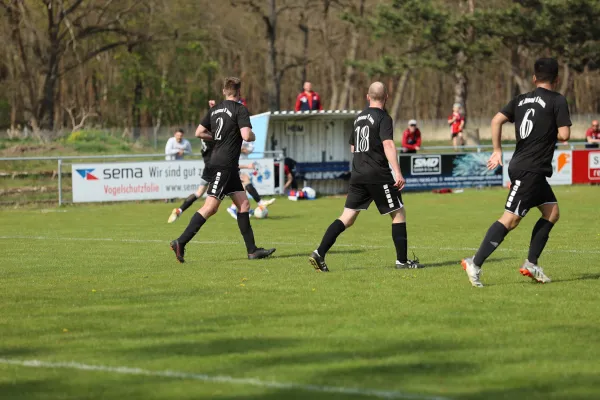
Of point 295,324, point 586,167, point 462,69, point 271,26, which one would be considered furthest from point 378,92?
point 271,26

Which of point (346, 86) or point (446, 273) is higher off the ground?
point (346, 86)

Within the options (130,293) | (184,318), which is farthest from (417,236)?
(184,318)

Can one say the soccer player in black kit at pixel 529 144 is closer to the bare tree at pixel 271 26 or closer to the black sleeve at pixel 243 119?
the black sleeve at pixel 243 119

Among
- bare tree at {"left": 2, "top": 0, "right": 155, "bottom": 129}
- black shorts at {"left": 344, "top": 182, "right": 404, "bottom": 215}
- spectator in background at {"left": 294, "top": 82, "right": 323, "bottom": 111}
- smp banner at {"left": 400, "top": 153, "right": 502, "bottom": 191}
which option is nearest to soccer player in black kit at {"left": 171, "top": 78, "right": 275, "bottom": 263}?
black shorts at {"left": 344, "top": 182, "right": 404, "bottom": 215}

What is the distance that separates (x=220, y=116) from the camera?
11.9 m

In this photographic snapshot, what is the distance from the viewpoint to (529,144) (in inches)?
366

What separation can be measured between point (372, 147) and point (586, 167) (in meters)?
21.2

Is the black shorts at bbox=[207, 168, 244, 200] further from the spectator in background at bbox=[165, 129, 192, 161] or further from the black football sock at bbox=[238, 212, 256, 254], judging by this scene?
the spectator in background at bbox=[165, 129, 192, 161]

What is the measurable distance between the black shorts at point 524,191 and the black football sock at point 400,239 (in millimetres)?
1682

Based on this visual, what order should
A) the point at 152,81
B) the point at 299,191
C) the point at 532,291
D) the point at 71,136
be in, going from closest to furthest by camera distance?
the point at 532,291 < the point at 299,191 < the point at 71,136 < the point at 152,81

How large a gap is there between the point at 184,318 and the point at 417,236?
320 inches

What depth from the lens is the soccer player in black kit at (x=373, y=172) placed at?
10.6 metres

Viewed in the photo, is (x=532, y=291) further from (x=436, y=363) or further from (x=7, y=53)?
(x=7, y=53)

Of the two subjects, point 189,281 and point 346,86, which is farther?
point 346,86
